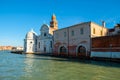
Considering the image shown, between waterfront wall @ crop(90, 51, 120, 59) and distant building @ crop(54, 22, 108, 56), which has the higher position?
distant building @ crop(54, 22, 108, 56)

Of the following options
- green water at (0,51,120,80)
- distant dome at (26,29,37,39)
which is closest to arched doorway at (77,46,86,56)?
green water at (0,51,120,80)

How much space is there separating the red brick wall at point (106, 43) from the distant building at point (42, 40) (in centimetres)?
1995

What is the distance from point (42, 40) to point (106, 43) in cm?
2662

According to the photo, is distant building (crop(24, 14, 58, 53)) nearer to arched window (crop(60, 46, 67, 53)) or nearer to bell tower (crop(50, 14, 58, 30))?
bell tower (crop(50, 14, 58, 30))

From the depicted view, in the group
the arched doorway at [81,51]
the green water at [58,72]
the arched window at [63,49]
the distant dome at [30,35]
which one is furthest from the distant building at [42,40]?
the green water at [58,72]

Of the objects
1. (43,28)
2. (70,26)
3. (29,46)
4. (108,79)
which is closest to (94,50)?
(70,26)

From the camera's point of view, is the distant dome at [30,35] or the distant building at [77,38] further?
the distant dome at [30,35]

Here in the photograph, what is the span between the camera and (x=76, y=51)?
32250 millimetres

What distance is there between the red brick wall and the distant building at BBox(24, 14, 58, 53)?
65.5 feet

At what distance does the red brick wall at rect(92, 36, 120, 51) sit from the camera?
77.5 feet

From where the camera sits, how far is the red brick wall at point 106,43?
23.6 meters

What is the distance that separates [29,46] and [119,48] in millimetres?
35123

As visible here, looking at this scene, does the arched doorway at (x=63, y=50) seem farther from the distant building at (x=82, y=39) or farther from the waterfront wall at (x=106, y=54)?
the waterfront wall at (x=106, y=54)

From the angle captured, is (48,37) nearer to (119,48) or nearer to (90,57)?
(90,57)
